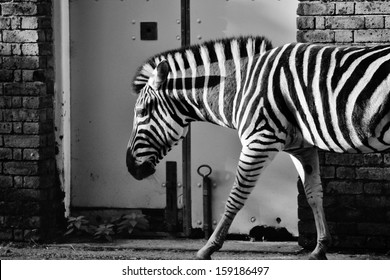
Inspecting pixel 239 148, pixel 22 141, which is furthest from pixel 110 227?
pixel 239 148

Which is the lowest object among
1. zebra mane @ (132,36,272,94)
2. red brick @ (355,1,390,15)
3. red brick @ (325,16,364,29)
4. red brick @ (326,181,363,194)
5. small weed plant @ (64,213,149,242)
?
small weed plant @ (64,213,149,242)

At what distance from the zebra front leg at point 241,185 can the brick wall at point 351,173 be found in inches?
30.1

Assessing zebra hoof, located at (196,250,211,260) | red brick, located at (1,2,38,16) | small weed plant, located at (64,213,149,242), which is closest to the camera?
zebra hoof, located at (196,250,211,260)

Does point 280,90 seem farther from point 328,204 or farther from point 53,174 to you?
point 53,174

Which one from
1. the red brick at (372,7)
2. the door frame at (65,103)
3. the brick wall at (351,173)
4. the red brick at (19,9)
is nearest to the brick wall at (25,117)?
the red brick at (19,9)

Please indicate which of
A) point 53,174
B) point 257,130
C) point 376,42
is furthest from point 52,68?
point 376,42

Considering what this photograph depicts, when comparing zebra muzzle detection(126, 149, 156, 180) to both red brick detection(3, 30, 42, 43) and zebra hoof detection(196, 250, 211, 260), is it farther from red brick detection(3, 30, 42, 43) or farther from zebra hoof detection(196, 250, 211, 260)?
red brick detection(3, 30, 42, 43)

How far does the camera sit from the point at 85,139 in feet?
25.6

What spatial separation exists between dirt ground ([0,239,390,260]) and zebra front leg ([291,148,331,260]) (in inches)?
10.2

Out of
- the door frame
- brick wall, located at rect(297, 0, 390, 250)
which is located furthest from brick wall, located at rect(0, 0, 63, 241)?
brick wall, located at rect(297, 0, 390, 250)

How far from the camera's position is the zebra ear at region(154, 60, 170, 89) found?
6770 millimetres

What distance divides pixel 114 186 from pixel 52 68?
3.49 feet

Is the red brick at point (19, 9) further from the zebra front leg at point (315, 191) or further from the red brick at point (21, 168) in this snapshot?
the zebra front leg at point (315, 191)

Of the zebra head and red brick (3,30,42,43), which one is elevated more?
red brick (3,30,42,43)
